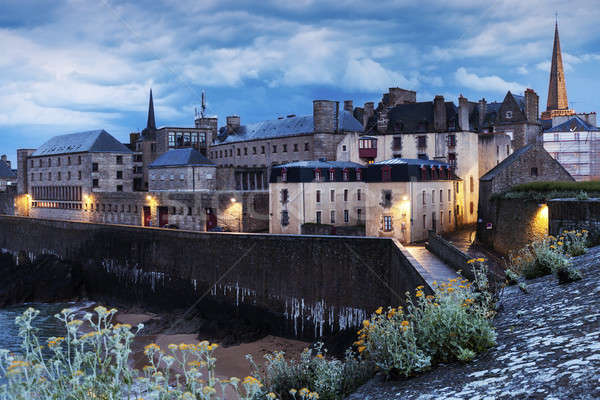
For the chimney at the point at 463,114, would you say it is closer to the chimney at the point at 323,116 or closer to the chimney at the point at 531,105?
the chimney at the point at 531,105

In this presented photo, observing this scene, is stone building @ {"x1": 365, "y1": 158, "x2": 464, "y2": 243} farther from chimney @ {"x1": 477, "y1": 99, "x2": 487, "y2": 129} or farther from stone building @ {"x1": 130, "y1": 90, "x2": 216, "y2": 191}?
stone building @ {"x1": 130, "y1": 90, "x2": 216, "y2": 191}

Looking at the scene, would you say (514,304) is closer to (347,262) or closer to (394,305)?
(394,305)

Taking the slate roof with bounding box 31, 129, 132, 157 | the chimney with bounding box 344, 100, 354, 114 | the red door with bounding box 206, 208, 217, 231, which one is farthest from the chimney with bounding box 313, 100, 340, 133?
the slate roof with bounding box 31, 129, 132, 157

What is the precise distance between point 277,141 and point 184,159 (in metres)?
10.0

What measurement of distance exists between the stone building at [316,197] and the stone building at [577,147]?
17.4 metres

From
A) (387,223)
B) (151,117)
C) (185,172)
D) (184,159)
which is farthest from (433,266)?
(151,117)

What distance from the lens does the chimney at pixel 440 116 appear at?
1781 inches

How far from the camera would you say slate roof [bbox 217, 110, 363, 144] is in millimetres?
52844

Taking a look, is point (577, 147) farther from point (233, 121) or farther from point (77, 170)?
point (77, 170)

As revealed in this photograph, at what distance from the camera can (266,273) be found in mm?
28797

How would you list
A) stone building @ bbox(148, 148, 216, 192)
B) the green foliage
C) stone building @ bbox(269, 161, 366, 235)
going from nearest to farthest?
1. the green foliage
2. stone building @ bbox(269, 161, 366, 235)
3. stone building @ bbox(148, 148, 216, 192)

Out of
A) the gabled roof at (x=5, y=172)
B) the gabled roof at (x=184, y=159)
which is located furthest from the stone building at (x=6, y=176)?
the gabled roof at (x=184, y=159)

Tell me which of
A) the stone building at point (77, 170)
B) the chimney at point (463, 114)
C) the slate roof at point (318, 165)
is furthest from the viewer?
the stone building at point (77, 170)

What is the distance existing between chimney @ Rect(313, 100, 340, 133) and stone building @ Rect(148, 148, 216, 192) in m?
11.5
